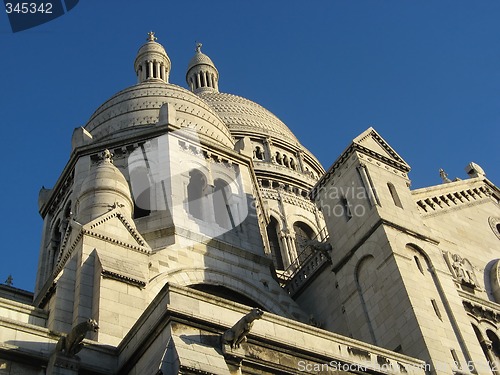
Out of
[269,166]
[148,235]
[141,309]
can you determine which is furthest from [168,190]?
[269,166]

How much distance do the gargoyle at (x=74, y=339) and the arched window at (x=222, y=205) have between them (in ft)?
44.1

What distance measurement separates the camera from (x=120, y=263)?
2183 centimetres

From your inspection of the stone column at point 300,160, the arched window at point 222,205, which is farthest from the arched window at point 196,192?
the stone column at point 300,160

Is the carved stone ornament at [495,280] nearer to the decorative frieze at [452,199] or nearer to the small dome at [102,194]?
the decorative frieze at [452,199]

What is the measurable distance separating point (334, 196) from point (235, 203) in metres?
4.79

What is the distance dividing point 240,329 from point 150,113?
18835 millimetres

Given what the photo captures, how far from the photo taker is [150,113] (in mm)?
32906

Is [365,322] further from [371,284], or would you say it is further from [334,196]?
[334,196]

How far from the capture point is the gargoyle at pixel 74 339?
15484mm

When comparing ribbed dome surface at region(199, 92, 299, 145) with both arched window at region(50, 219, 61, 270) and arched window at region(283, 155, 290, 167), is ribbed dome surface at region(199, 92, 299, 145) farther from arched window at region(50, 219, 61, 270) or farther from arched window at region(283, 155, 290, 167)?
arched window at region(50, 219, 61, 270)

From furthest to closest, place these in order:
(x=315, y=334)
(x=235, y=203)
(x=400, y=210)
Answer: (x=235, y=203)
(x=400, y=210)
(x=315, y=334)
